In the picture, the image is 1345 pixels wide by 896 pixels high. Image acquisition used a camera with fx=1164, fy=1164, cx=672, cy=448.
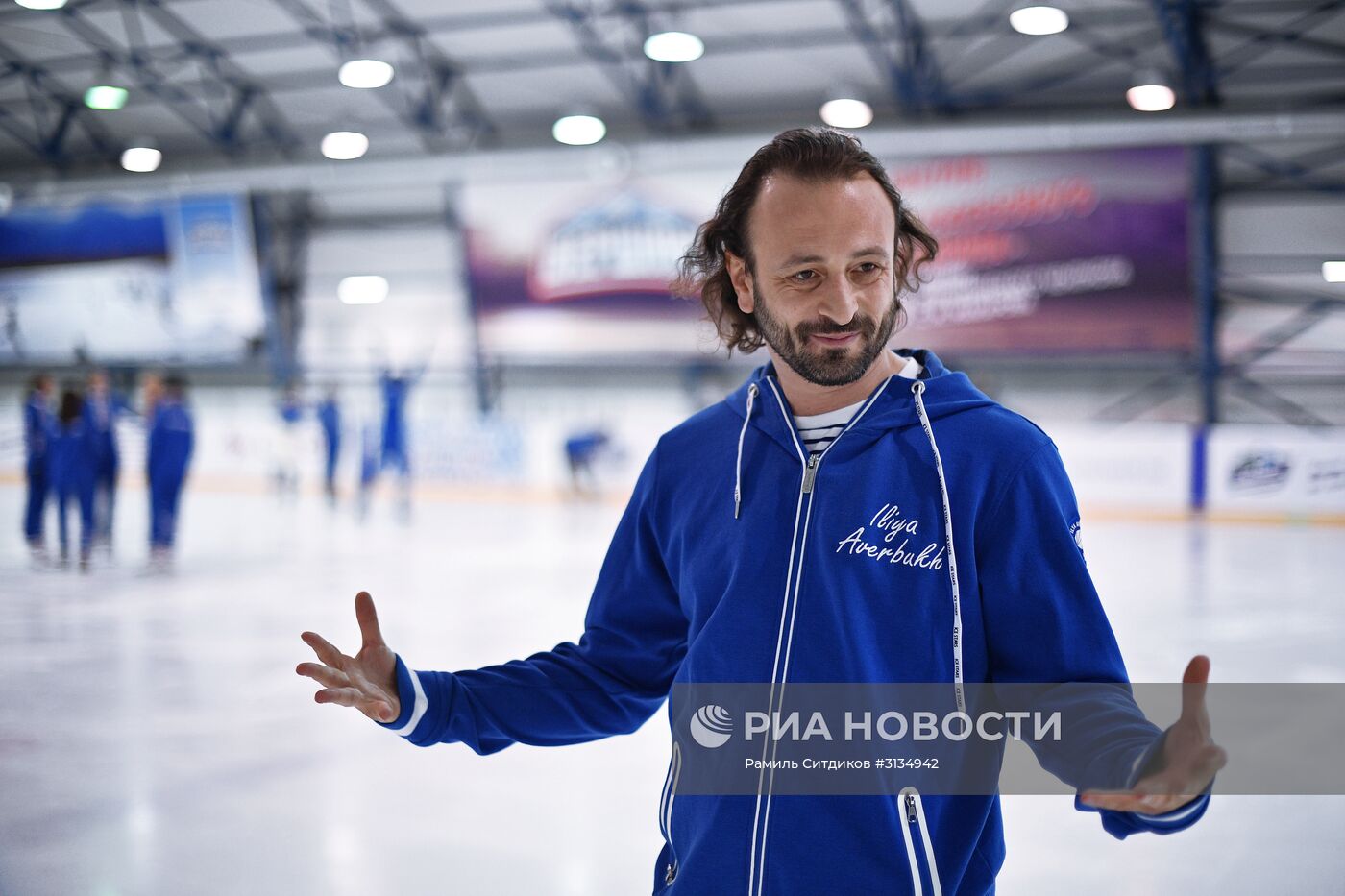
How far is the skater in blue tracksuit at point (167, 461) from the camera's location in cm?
952

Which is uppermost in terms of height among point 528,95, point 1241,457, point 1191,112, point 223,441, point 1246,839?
point 528,95

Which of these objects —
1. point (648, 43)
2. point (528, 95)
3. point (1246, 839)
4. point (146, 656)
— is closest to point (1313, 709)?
point (1246, 839)

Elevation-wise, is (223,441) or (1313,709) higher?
(223,441)

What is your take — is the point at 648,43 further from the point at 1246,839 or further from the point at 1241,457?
the point at 1241,457

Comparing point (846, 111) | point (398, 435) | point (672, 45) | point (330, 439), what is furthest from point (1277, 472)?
point (330, 439)

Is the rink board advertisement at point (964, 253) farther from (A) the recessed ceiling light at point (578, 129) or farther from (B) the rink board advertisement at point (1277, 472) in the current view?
(A) the recessed ceiling light at point (578, 129)

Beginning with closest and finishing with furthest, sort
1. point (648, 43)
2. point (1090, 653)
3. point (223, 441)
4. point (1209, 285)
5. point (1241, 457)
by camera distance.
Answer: point (1090, 653) → point (648, 43) → point (1241, 457) → point (1209, 285) → point (223, 441)

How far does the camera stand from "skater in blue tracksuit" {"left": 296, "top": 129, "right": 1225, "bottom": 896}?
54.7 inches

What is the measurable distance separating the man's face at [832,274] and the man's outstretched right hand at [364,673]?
682 millimetres

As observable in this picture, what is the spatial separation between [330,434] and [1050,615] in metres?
14.4

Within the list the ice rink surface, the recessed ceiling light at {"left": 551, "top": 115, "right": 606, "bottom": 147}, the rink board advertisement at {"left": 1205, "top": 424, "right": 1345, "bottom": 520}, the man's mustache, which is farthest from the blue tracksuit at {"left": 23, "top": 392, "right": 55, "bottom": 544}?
the rink board advertisement at {"left": 1205, "top": 424, "right": 1345, "bottom": 520}

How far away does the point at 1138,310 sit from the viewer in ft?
47.6

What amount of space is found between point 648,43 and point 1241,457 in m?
8.32

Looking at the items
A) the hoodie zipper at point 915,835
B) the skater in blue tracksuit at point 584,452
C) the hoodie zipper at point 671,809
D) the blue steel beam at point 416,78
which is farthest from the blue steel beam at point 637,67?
the hoodie zipper at point 915,835
